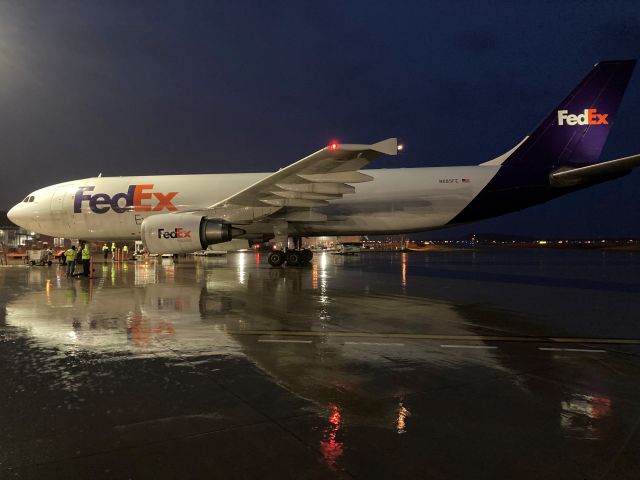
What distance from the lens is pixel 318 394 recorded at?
153 inches

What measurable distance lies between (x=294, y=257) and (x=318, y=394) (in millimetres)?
16924

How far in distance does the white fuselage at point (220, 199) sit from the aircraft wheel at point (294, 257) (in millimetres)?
1230

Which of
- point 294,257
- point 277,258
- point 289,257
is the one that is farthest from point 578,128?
point 277,258

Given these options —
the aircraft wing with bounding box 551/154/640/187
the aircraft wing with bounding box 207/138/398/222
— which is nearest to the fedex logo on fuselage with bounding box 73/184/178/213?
the aircraft wing with bounding box 207/138/398/222

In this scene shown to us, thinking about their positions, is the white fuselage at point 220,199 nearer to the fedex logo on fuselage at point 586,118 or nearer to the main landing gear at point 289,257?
the main landing gear at point 289,257

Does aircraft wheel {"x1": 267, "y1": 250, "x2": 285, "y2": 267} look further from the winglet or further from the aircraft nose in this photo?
the aircraft nose

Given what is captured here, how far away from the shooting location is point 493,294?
1132cm

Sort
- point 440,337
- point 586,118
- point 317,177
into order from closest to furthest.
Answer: point 440,337
point 317,177
point 586,118

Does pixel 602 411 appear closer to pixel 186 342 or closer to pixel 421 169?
pixel 186 342

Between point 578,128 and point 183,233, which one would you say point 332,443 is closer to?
point 183,233

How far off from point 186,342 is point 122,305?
4059mm

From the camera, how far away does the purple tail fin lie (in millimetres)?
17031

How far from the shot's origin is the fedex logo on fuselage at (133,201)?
66.0 feet

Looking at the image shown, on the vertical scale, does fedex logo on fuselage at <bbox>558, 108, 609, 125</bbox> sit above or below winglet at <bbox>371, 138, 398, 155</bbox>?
above
